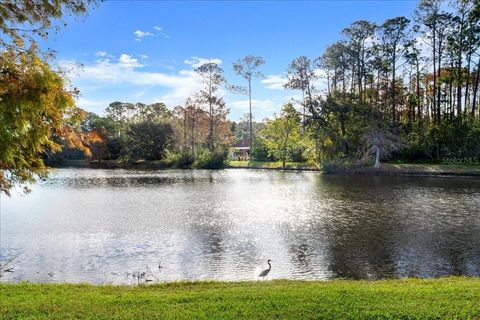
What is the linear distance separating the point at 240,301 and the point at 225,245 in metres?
7.01

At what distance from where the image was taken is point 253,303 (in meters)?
5.73

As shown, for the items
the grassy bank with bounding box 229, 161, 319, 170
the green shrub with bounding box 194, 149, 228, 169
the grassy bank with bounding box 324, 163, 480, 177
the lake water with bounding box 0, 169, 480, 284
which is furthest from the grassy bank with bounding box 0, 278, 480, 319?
the green shrub with bounding box 194, 149, 228, 169

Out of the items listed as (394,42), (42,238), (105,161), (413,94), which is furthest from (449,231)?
(105,161)

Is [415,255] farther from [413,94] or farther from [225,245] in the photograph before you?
[413,94]

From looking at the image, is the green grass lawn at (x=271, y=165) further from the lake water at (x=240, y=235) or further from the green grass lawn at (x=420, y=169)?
the lake water at (x=240, y=235)

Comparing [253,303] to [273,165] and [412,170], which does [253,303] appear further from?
[273,165]

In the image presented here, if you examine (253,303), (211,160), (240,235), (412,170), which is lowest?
(240,235)

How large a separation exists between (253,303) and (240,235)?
336 inches

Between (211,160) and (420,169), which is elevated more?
(211,160)

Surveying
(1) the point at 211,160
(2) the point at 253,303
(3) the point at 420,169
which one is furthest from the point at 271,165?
(2) the point at 253,303

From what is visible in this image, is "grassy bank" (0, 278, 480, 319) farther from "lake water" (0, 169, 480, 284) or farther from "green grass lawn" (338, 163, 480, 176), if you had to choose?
"green grass lawn" (338, 163, 480, 176)

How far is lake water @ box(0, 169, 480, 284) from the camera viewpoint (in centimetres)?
1019

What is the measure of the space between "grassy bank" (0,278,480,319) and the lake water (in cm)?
294

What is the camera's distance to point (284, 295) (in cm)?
614
